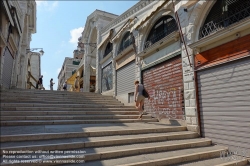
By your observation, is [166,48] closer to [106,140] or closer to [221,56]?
[221,56]

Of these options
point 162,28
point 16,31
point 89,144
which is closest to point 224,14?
point 162,28

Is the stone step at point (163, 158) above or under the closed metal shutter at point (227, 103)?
under

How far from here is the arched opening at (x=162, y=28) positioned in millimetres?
7753

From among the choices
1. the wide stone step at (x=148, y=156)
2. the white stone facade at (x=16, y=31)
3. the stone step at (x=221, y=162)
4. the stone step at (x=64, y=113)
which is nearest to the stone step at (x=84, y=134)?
the wide stone step at (x=148, y=156)

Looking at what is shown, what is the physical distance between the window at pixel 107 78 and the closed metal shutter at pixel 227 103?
8.22 m

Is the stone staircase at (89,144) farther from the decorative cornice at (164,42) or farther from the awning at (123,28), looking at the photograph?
the awning at (123,28)

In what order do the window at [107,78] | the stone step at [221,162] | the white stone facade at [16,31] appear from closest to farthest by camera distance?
the stone step at [221,162], the white stone facade at [16,31], the window at [107,78]

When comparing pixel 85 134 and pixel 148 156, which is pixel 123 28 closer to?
pixel 85 134

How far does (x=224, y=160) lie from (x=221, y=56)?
3.06m

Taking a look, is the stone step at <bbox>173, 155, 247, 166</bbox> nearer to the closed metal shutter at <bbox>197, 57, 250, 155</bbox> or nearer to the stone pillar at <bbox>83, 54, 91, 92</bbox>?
the closed metal shutter at <bbox>197, 57, 250, 155</bbox>

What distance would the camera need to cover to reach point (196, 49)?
6.02 metres

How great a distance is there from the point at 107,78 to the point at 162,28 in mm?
6886

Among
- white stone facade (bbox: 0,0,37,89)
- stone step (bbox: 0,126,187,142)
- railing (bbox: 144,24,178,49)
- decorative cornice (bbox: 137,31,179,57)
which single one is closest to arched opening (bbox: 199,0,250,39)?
decorative cornice (bbox: 137,31,179,57)

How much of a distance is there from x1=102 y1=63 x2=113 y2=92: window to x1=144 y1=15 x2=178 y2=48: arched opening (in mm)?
4737
